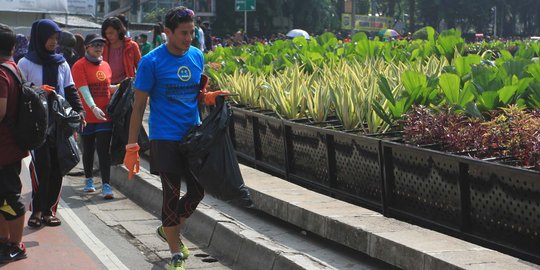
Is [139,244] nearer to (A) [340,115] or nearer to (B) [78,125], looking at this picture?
(B) [78,125]

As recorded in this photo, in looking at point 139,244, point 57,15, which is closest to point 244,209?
point 139,244

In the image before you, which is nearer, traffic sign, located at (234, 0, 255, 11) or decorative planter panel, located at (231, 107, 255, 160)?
decorative planter panel, located at (231, 107, 255, 160)

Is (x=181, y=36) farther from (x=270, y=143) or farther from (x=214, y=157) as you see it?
(x=270, y=143)

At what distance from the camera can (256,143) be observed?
11273 mm

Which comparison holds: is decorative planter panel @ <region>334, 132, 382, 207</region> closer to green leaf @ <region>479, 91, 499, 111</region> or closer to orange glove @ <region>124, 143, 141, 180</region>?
green leaf @ <region>479, 91, 499, 111</region>

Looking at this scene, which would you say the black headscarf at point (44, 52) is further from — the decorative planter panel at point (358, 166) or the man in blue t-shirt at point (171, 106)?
the decorative planter panel at point (358, 166)

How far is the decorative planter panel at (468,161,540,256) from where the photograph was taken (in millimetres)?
6441

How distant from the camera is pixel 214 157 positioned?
718 cm

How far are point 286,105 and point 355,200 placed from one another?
7.76 feet

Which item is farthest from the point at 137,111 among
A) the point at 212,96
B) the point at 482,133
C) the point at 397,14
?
the point at 397,14

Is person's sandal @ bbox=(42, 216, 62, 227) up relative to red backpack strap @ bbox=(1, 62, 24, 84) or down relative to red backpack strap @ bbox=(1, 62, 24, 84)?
down

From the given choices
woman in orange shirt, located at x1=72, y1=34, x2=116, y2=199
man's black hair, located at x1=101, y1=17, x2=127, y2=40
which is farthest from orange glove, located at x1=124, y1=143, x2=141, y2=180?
man's black hair, located at x1=101, y1=17, x2=127, y2=40

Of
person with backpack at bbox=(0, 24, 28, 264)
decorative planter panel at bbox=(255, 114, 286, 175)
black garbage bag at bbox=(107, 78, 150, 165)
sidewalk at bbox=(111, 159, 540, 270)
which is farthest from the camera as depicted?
decorative planter panel at bbox=(255, 114, 286, 175)

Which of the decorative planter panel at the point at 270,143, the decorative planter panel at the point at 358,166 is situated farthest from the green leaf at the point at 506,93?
the decorative planter panel at the point at 270,143
